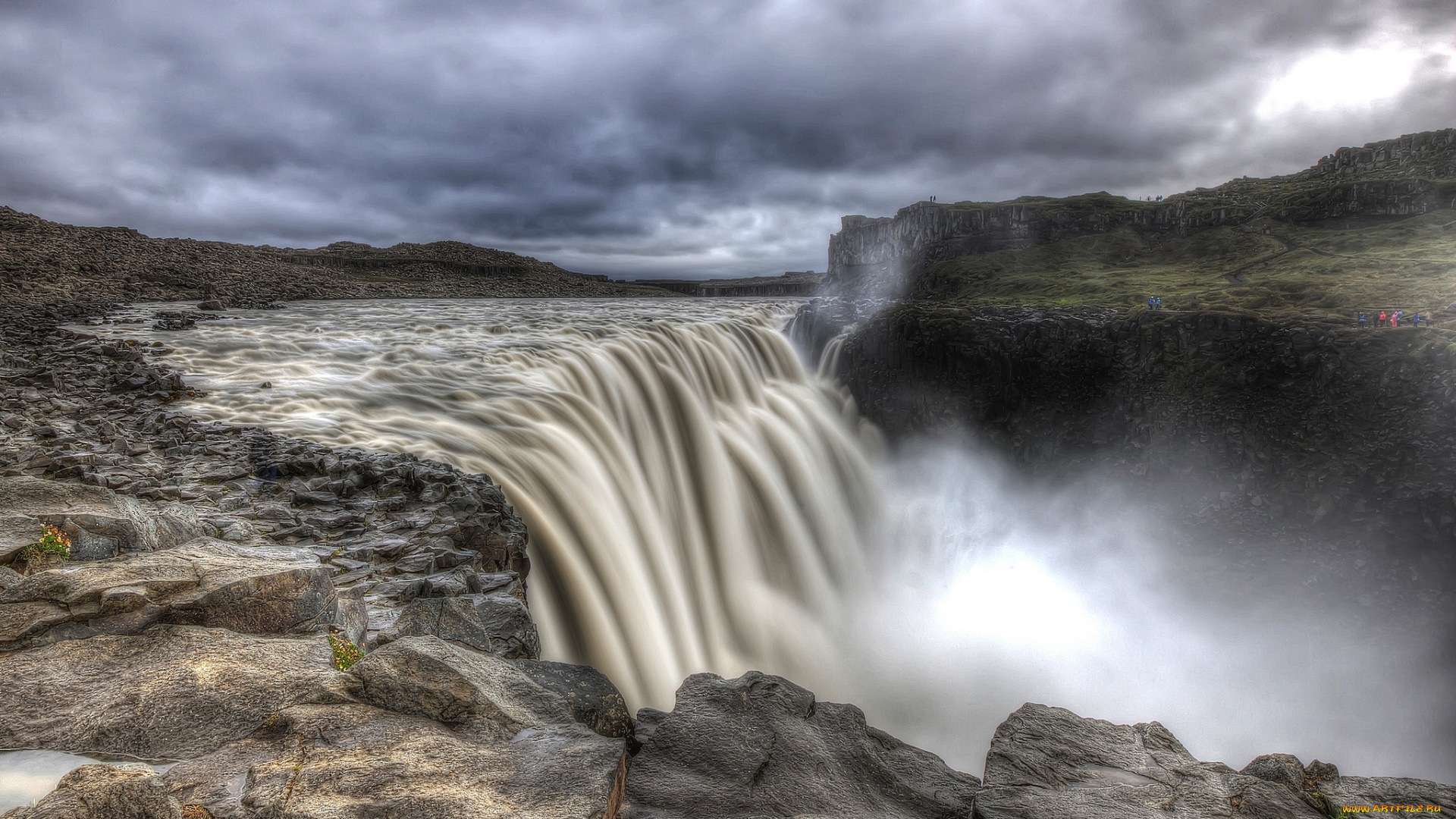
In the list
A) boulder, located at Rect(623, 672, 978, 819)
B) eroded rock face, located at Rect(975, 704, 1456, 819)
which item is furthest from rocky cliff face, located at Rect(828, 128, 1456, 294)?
boulder, located at Rect(623, 672, 978, 819)

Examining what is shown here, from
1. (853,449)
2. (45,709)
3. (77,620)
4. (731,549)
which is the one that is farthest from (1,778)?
(853,449)

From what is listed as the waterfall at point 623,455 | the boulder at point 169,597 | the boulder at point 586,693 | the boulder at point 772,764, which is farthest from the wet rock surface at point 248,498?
the boulder at point 772,764

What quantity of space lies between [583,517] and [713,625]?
3238 millimetres

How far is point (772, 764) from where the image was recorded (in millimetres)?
3539

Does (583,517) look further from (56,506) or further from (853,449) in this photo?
(853,449)

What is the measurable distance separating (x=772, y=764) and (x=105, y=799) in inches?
115

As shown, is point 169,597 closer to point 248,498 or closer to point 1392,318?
point 248,498

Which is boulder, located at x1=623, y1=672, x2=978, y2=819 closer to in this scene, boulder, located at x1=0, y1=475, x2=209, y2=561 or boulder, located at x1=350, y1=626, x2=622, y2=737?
boulder, located at x1=350, y1=626, x2=622, y2=737

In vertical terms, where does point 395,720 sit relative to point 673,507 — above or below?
above

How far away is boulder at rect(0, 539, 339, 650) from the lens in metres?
3.39

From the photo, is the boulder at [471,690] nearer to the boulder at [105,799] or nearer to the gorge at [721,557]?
the gorge at [721,557]

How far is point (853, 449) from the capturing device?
20.7 meters

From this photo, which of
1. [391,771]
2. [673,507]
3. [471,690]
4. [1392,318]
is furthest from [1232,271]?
[391,771]

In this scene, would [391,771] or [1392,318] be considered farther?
[1392,318]
